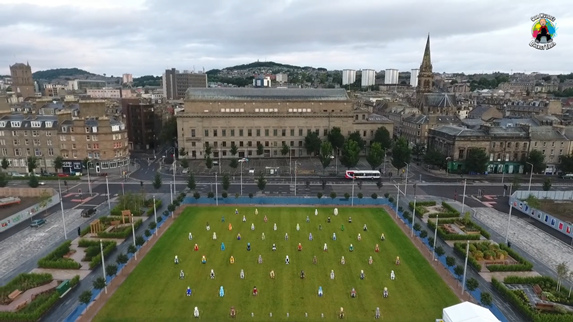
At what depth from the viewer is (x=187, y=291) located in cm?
4009

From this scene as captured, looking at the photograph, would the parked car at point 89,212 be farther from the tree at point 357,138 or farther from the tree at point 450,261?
the tree at point 357,138

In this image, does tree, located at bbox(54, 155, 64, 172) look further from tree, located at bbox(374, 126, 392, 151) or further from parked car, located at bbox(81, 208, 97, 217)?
tree, located at bbox(374, 126, 392, 151)

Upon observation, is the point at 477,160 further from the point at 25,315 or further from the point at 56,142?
the point at 56,142

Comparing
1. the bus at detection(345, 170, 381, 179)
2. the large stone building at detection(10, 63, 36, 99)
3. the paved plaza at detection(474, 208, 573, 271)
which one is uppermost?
the large stone building at detection(10, 63, 36, 99)


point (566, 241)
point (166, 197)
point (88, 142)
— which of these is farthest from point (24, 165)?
point (566, 241)

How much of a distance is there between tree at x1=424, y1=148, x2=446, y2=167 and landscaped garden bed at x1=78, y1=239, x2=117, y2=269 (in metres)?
82.0

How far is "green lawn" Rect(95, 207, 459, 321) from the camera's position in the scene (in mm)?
37438

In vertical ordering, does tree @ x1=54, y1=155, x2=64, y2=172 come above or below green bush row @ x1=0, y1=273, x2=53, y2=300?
above

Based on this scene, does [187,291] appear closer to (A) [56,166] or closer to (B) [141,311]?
(B) [141,311]

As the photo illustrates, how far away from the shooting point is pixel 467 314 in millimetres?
30938

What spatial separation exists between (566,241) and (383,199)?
3057 cm

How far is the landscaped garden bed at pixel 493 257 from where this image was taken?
151 ft

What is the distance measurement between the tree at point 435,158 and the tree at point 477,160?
6343mm

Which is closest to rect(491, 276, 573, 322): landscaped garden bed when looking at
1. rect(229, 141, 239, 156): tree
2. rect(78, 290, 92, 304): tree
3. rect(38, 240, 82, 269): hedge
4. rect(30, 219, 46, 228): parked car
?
rect(78, 290, 92, 304): tree
